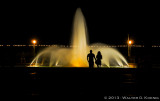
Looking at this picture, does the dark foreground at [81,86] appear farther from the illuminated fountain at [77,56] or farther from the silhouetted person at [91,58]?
the illuminated fountain at [77,56]

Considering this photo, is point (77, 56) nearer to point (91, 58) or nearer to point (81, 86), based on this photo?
point (91, 58)

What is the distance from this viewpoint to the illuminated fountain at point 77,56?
30.1 m

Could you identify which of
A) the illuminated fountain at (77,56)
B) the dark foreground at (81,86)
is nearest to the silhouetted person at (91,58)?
the dark foreground at (81,86)

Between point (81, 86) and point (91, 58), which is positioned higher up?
point (91, 58)

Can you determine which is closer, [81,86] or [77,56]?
[81,86]

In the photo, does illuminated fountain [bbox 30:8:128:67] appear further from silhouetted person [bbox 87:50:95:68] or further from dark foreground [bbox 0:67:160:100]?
dark foreground [bbox 0:67:160:100]

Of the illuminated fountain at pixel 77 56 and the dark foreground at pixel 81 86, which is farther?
the illuminated fountain at pixel 77 56

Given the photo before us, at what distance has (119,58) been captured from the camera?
32.8m

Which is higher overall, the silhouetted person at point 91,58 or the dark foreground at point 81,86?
the silhouetted person at point 91,58

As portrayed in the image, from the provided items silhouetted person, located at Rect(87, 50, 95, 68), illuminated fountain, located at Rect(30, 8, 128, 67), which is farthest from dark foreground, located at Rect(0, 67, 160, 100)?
illuminated fountain, located at Rect(30, 8, 128, 67)

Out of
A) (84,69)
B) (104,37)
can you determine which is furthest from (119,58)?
(104,37)

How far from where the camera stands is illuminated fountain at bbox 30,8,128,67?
1185 inches

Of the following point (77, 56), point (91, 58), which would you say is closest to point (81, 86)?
point (91, 58)

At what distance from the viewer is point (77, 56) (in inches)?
1206
